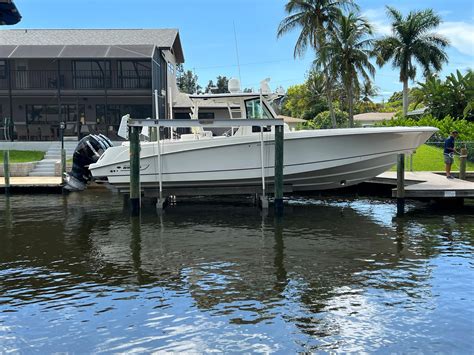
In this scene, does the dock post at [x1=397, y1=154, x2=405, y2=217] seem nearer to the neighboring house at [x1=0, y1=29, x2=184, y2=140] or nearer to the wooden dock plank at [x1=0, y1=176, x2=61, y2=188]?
the wooden dock plank at [x1=0, y1=176, x2=61, y2=188]

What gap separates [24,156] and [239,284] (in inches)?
777

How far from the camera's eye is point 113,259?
30.1ft

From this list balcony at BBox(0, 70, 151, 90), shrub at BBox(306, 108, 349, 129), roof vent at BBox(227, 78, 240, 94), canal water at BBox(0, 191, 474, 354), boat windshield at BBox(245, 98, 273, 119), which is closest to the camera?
canal water at BBox(0, 191, 474, 354)

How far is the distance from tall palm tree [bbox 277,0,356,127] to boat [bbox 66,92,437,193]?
19.4m

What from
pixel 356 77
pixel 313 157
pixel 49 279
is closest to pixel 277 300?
pixel 49 279

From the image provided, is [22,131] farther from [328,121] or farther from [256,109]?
[328,121]

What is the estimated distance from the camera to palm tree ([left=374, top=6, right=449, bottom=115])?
3931cm

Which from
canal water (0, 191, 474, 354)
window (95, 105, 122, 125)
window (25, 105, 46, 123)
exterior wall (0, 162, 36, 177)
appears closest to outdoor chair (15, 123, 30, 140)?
window (25, 105, 46, 123)

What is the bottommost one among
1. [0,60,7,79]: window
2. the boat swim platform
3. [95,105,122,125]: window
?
the boat swim platform

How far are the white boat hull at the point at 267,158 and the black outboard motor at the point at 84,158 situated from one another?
977 mm

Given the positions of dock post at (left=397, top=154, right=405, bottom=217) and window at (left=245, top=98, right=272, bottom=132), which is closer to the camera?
dock post at (left=397, top=154, right=405, bottom=217)

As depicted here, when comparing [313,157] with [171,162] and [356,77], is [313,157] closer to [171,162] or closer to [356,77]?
[171,162]

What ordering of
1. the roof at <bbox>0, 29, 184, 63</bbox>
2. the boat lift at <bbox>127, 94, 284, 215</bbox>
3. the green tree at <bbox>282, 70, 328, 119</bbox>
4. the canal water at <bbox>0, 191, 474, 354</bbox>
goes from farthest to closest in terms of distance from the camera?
1. the green tree at <bbox>282, 70, 328, 119</bbox>
2. the roof at <bbox>0, 29, 184, 63</bbox>
3. the boat lift at <bbox>127, 94, 284, 215</bbox>
4. the canal water at <bbox>0, 191, 474, 354</bbox>

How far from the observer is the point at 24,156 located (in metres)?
24.1
